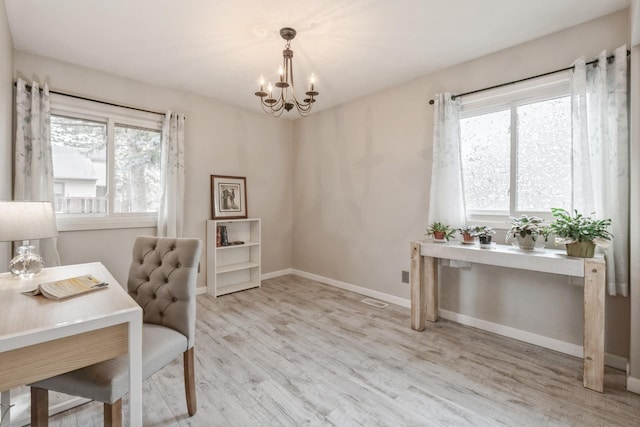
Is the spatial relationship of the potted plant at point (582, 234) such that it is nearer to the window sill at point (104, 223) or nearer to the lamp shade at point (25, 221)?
the lamp shade at point (25, 221)

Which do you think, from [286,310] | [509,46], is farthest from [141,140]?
[509,46]

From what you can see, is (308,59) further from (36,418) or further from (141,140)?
(36,418)

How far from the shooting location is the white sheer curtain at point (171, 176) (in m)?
3.40

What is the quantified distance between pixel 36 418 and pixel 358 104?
3.82 meters

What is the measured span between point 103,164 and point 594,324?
4.39m

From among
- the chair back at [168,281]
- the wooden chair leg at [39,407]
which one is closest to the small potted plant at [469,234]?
the chair back at [168,281]

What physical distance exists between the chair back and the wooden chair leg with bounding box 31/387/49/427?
48 centimetres

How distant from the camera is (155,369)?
1396mm

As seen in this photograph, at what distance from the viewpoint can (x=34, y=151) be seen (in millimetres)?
2619

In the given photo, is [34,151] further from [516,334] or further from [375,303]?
[516,334]

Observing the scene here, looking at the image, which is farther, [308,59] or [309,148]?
[309,148]

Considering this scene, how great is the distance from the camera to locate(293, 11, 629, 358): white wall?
235 cm

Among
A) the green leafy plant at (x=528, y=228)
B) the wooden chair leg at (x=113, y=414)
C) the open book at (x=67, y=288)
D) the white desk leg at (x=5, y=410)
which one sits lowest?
the white desk leg at (x=5, y=410)

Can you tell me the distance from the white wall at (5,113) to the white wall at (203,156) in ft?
1.32
